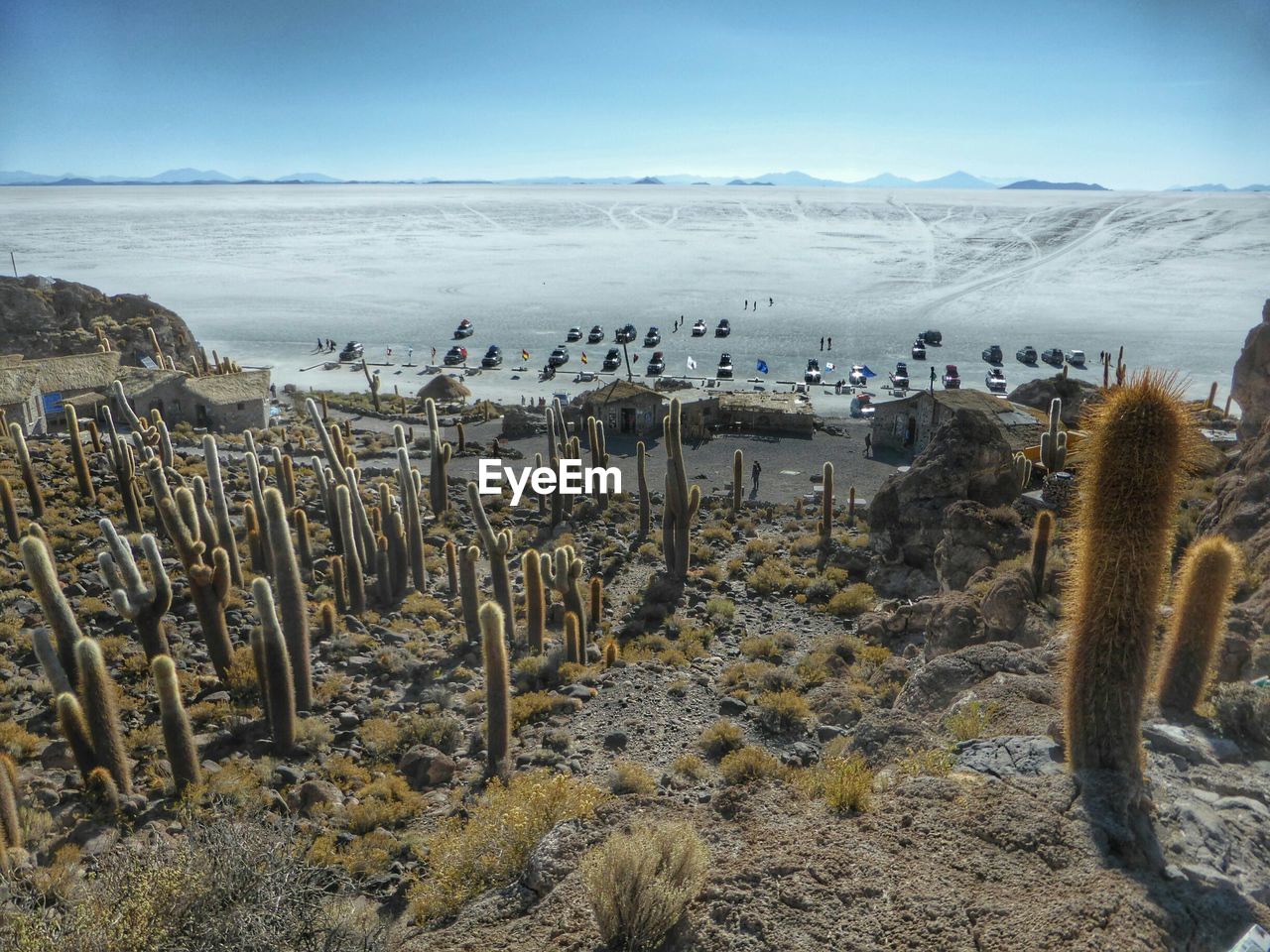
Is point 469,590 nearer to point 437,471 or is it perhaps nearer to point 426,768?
point 426,768

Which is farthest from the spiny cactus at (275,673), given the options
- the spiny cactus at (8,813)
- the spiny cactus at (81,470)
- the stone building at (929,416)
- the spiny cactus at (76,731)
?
the stone building at (929,416)

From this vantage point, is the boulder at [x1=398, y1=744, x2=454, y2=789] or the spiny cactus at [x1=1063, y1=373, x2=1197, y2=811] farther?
the boulder at [x1=398, y1=744, x2=454, y2=789]

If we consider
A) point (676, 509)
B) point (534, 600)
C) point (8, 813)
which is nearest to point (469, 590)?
point (534, 600)

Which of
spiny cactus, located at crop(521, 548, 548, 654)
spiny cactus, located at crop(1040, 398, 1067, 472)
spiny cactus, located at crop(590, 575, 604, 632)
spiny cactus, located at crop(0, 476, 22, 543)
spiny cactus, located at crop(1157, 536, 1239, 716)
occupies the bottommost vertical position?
spiny cactus, located at crop(590, 575, 604, 632)

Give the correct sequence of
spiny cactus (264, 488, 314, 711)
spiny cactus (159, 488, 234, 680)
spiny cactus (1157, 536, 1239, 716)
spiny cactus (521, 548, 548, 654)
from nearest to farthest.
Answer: spiny cactus (1157, 536, 1239, 716), spiny cactus (264, 488, 314, 711), spiny cactus (159, 488, 234, 680), spiny cactus (521, 548, 548, 654)

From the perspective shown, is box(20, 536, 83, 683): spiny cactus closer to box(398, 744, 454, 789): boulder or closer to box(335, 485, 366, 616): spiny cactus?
box(398, 744, 454, 789): boulder

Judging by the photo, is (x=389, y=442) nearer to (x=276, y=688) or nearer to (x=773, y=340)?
(x=276, y=688)

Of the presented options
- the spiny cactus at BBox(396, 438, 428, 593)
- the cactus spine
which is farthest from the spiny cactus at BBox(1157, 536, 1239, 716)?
the cactus spine

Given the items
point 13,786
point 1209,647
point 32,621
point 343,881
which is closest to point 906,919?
point 1209,647
